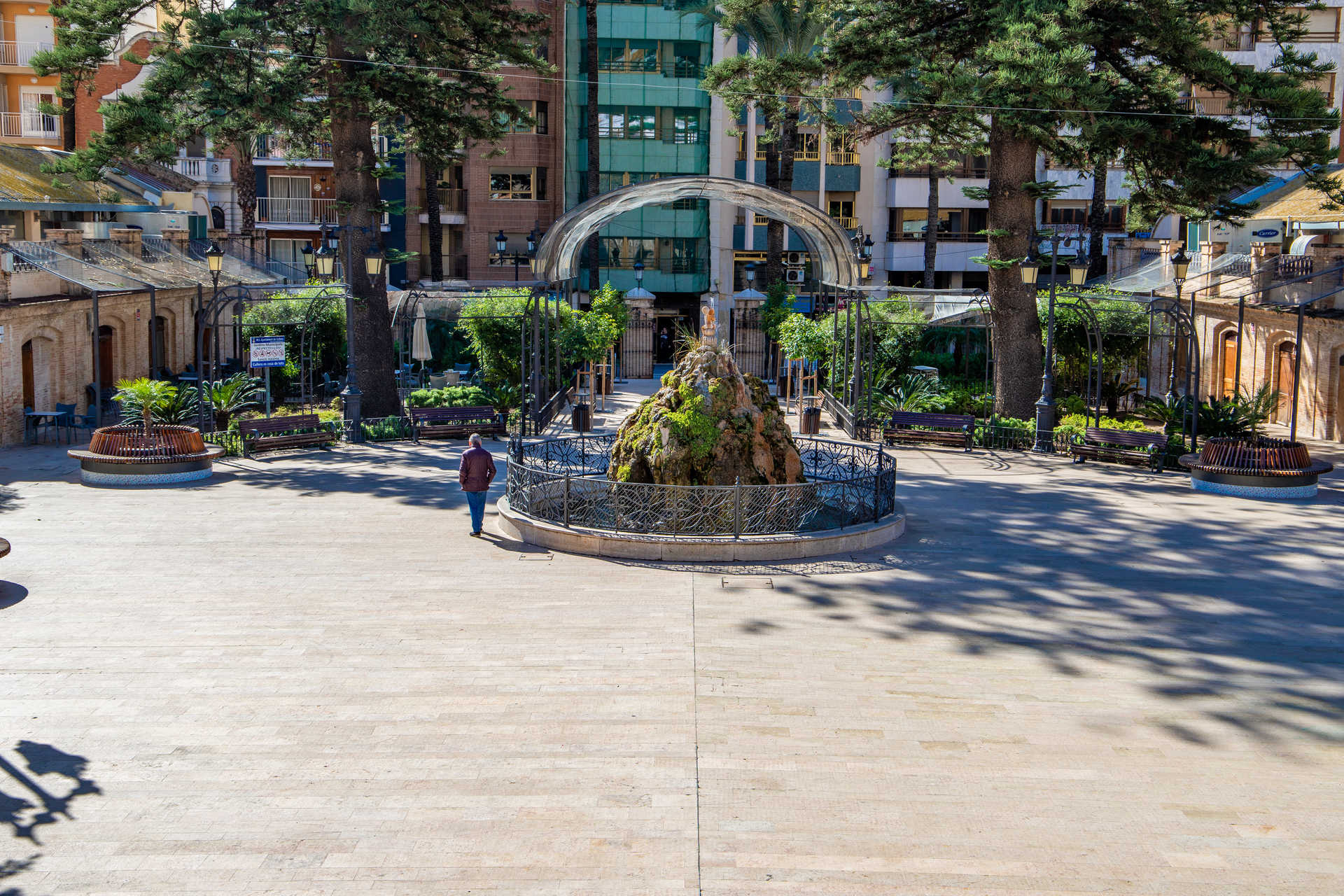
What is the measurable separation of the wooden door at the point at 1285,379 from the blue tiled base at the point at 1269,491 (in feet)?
35.5

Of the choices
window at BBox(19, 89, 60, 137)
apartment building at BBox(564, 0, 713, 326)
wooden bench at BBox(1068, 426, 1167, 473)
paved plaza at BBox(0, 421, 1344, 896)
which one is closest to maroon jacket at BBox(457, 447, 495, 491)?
paved plaza at BBox(0, 421, 1344, 896)

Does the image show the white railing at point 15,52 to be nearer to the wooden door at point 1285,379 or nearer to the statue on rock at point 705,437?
the statue on rock at point 705,437

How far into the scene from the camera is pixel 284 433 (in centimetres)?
2420

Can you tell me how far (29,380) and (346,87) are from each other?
9998mm

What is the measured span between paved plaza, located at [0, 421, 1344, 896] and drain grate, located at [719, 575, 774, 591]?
0.14ft

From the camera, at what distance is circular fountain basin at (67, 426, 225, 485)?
20.3 m

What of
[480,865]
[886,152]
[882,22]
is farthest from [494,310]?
[886,152]

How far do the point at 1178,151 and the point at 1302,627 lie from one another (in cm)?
1247

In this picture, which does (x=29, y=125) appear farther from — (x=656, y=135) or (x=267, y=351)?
(x=267, y=351)

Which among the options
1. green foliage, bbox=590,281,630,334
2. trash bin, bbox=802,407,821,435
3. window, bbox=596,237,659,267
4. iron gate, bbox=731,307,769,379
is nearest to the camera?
trash bin, bbox=802,407,821,435

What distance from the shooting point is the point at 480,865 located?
8.01m

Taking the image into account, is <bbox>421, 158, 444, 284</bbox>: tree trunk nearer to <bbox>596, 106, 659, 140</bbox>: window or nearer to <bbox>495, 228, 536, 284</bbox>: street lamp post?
<bbox>495, 228, 536, 284</bbox>: street lamp post

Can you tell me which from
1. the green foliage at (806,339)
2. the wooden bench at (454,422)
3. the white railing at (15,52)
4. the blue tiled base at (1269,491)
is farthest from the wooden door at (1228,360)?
the white railing at (15,52)

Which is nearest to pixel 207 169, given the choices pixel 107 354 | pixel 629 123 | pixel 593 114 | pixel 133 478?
pixel 629 123
